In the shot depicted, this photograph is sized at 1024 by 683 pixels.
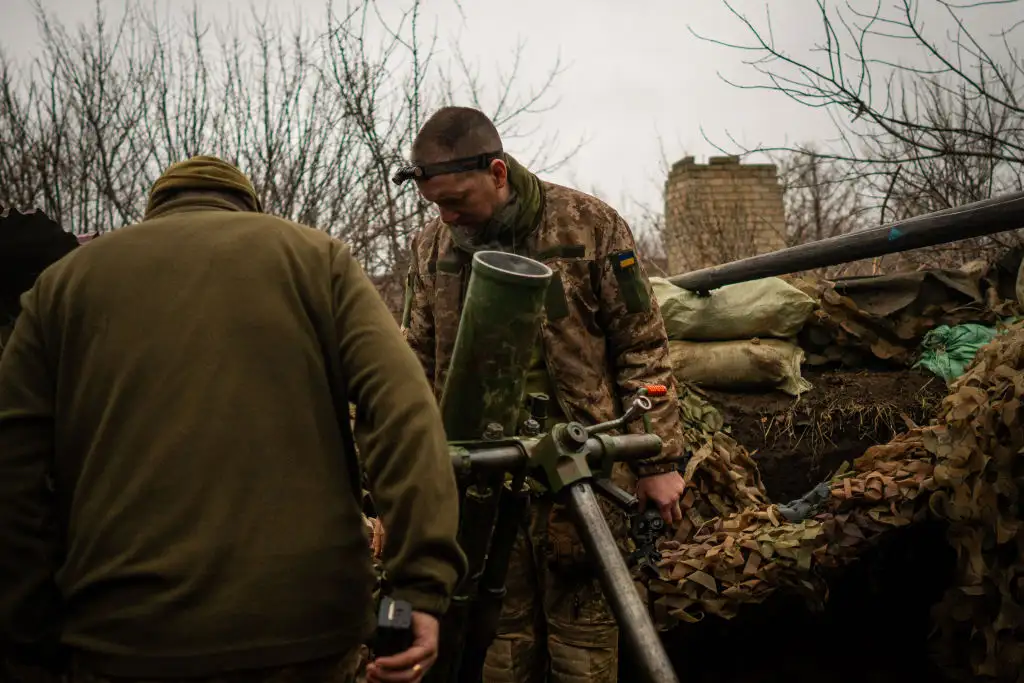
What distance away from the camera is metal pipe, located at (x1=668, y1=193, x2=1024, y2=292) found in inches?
122

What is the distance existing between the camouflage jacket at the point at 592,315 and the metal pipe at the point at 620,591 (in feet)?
3.18

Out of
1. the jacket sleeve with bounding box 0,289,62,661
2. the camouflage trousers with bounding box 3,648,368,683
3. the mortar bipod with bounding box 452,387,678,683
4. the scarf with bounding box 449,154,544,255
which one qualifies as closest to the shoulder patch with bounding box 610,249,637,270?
the scarf with bounding box 449,154,544,255

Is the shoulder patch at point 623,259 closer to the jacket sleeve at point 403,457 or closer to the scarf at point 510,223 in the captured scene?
the scarf at point 510,223

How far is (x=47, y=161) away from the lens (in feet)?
27.6

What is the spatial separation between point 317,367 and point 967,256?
6.21 metres

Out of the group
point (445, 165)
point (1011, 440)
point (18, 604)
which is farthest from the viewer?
point (1011, 440)

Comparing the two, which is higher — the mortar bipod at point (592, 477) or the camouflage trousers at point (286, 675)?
the mortar bipod at point (592, 477)

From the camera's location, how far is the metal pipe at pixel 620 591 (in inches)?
56.9

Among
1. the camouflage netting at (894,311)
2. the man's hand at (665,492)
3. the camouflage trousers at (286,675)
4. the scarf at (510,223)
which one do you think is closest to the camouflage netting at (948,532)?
the man's hand at (665,492)

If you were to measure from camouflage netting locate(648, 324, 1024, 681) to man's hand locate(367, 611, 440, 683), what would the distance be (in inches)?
80.3

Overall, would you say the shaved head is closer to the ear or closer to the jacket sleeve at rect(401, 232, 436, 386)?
the ear

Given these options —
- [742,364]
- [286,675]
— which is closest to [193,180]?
[286,675]

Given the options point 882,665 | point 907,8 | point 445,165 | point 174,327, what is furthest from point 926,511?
point 174,327

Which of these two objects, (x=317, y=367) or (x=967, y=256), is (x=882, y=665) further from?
(x=967, y=256)
